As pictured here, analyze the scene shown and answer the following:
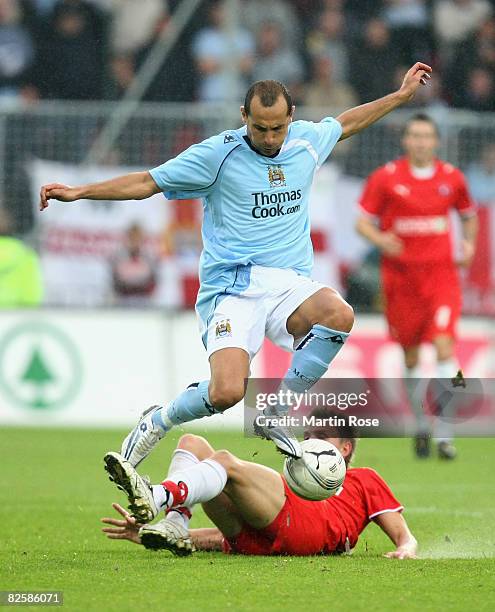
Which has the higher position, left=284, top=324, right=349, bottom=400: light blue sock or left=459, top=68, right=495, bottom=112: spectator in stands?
Answer: left=459, top=68, right=495, bottom=112: spectator in stands

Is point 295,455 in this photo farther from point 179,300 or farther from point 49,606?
point 179,300

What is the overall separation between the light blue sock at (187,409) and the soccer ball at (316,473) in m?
0.78

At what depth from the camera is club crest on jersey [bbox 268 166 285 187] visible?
291 inches

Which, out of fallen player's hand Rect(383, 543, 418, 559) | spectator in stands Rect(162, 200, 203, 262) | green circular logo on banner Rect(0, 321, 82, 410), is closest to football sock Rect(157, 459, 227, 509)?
fallen player's hand Rect(383, 543, 418, 559)

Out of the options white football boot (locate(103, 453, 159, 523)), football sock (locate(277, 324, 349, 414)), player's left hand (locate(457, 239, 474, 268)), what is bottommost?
white football boot (locate(103, 453, 159, 523))

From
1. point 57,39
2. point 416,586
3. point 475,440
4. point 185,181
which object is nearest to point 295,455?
point 416,586

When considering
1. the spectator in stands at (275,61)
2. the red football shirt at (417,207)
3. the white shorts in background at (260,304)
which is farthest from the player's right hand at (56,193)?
the spectator in stands at (275,61)

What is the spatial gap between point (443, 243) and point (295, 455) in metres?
6.08

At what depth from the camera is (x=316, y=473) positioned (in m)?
6.25

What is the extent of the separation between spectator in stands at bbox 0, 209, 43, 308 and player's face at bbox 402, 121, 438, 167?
4506 mm

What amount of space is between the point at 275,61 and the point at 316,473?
11400 millimetres

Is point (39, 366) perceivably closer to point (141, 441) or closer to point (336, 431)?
point (141, 441)

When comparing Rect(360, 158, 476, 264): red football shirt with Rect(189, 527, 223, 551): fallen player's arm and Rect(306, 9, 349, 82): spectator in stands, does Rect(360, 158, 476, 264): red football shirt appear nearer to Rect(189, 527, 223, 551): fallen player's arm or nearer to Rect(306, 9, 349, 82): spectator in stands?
Rect(306, 9, 349, 82): spectator in stands

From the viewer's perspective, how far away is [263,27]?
55.7 feet
